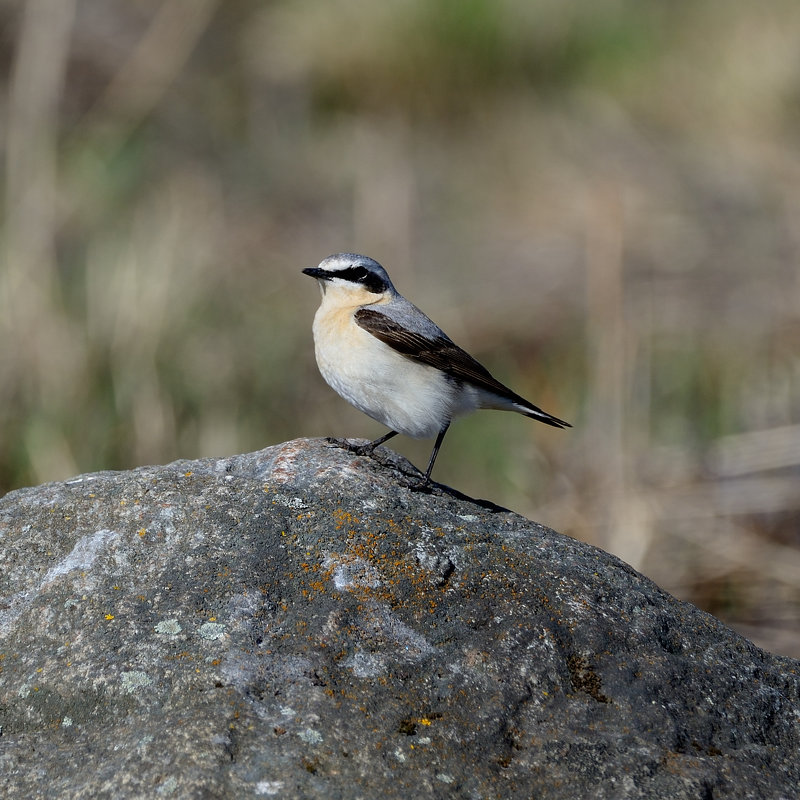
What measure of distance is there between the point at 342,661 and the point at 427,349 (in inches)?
110

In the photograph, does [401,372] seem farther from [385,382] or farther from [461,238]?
[461,238]

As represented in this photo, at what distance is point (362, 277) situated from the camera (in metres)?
6.22

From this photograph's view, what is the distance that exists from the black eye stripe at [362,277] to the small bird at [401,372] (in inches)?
6.4

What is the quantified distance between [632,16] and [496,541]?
1553cm

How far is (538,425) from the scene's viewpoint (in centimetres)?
960

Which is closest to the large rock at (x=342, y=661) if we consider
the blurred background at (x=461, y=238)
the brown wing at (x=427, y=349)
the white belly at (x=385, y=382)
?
the white belly at (x=385, y=382)

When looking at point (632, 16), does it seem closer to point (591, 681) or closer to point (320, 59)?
point (320, 59)

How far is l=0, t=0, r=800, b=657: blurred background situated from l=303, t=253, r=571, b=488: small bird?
2365mm

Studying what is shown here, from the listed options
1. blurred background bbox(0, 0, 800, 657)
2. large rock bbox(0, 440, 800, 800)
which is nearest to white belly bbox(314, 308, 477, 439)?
large rock bbox(0, 440, 800, 800)

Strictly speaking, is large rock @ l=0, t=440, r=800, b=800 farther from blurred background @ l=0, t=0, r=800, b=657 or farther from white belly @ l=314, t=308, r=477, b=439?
blurred background @ l=0, t=0, r=800, b=657

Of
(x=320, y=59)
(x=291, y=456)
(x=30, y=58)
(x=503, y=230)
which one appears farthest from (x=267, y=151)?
(x=291, y=456)

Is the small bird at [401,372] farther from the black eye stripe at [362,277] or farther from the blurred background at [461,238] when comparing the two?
the blurred background at [461,238]

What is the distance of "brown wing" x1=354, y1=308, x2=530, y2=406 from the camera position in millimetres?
5750

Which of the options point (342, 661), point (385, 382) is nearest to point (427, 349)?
point (385, 382)
